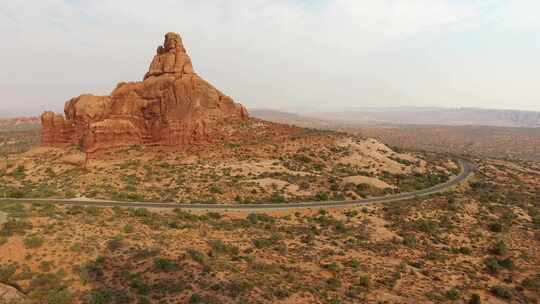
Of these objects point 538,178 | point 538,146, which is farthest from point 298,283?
point 538,146

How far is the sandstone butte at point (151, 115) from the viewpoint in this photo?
59781 millimetres

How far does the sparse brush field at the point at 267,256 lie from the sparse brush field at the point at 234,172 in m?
9.19

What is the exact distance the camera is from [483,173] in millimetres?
74000

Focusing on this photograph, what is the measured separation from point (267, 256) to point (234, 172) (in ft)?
90.1

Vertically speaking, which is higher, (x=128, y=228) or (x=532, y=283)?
(x=128, y=228)

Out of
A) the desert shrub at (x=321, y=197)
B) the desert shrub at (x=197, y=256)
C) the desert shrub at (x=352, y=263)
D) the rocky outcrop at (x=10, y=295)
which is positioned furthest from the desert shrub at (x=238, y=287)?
the desert shrub at (x=321, y=197)

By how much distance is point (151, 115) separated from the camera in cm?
6109

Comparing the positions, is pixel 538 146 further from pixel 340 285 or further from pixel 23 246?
pixel 23 246

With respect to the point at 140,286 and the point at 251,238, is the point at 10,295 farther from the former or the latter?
the point at 251,238

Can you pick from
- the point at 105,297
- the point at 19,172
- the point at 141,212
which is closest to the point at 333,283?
the point at 105,297

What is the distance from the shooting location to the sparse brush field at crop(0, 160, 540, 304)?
892 inches

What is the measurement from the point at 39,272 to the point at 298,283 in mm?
17468

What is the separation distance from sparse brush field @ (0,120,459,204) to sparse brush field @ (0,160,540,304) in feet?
30.2

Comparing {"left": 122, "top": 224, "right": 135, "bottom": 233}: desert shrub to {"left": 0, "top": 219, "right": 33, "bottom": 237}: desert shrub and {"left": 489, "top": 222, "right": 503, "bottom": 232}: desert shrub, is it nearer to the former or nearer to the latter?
{"left": 0, "top": 219, "right": 33, "bottom": 237}: desert shrub
